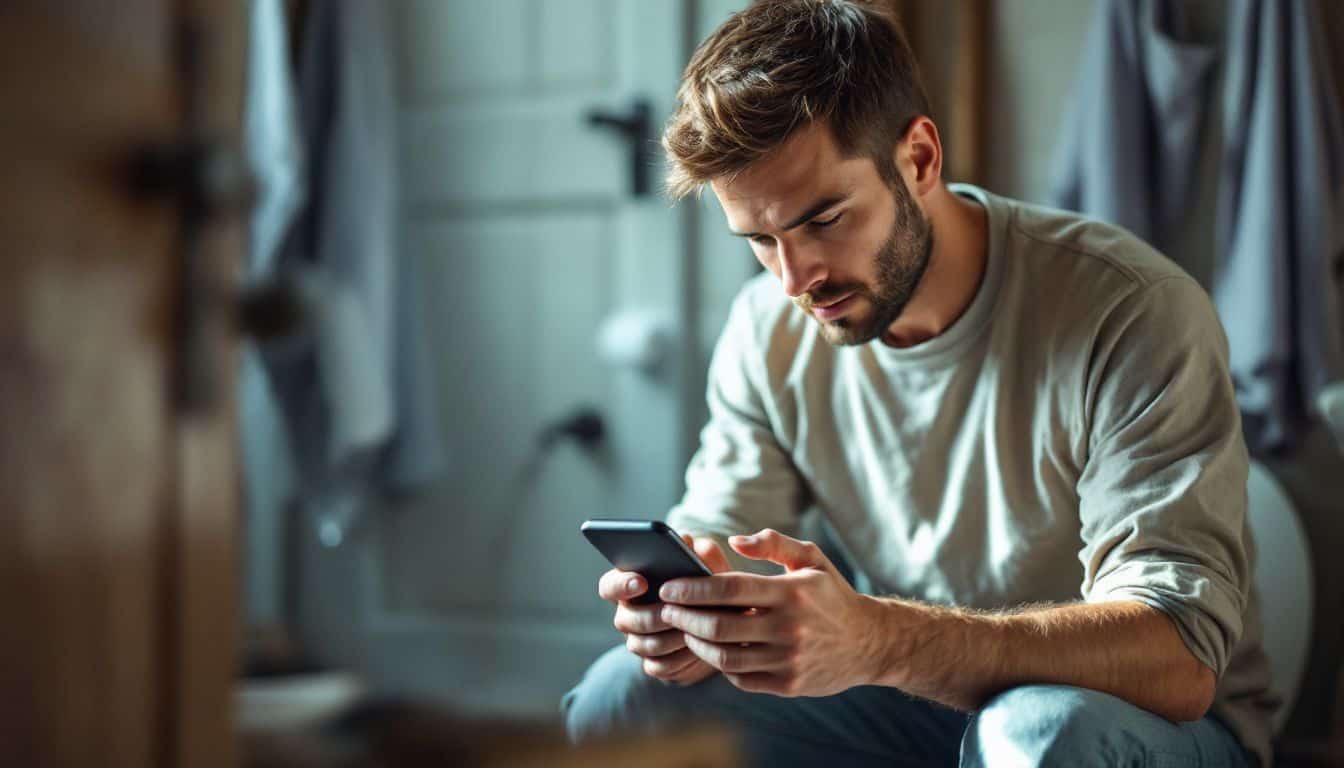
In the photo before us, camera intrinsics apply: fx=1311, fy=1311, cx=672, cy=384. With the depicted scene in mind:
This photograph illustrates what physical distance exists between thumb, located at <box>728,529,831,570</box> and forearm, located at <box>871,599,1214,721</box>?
0.09m

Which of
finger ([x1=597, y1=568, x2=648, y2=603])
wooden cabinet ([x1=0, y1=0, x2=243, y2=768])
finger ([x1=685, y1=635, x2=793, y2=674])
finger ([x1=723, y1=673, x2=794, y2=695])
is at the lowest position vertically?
finger ([x1=723, y1=673, x2=794, y2=695])

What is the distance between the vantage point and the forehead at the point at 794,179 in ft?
3.73

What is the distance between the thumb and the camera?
103 centimetres

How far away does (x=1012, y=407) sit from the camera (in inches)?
46.6

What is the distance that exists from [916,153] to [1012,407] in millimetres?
251

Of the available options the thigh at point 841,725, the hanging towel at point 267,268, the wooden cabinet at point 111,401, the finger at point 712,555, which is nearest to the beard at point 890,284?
the finger at point 712,555

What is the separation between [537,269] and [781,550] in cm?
96

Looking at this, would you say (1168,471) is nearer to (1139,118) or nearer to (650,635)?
(650,635)

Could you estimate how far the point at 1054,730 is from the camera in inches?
36.5

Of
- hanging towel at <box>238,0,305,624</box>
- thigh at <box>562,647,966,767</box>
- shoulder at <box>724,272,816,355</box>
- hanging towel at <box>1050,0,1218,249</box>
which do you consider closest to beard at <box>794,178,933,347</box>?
shoulder at <box>724,272,816,355</box>

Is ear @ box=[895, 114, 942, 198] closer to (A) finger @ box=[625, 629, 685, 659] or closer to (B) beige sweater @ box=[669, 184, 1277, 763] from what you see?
(B) beige sweater @ box=[669, 184, 1277, 763]

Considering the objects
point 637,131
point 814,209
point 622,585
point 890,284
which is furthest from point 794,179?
point 637,131

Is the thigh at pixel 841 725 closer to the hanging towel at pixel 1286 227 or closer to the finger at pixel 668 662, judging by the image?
the finger at pixel 668 662

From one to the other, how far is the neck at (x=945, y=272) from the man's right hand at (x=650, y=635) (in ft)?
1.27
